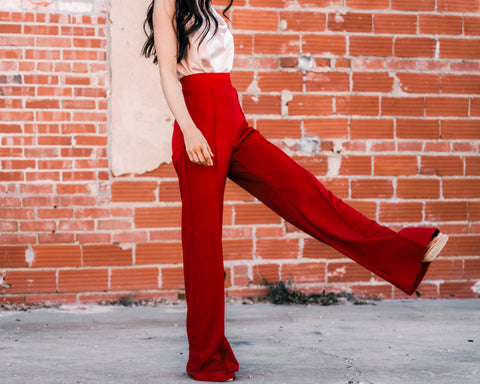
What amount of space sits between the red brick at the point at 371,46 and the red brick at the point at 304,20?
24cm

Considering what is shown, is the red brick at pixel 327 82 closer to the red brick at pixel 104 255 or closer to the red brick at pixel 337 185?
the red brick at pixel 337 185

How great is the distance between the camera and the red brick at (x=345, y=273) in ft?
13.7

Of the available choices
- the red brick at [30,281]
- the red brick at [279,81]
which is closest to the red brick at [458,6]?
the red brick at [279,81]

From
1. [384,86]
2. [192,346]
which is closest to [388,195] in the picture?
[384,86]

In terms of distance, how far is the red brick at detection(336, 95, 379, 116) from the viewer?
13.6 ft

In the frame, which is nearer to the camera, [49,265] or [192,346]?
[192,346]

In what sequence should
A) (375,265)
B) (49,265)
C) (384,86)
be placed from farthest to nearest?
1. (384,86)
2. (49,265)
3. (375,265)

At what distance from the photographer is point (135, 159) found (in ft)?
13.1

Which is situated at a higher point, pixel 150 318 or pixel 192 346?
pixel 192 346

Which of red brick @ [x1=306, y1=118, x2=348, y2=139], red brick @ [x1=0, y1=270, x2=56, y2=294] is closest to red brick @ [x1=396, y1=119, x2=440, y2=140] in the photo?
red brick @ [x1=306, y1=118, x2=348, y2=139]

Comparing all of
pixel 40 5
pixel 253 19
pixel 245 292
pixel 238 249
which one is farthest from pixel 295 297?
pixel 40 5

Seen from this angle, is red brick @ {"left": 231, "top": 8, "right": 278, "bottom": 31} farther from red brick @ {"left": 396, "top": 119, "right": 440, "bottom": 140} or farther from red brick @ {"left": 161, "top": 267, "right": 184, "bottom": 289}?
red brick @ {"left": 161, "top": 267, "right": 184, "bottom": 289}

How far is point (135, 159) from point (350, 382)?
2097mm

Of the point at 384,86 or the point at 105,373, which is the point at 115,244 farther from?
the point at 384,86
